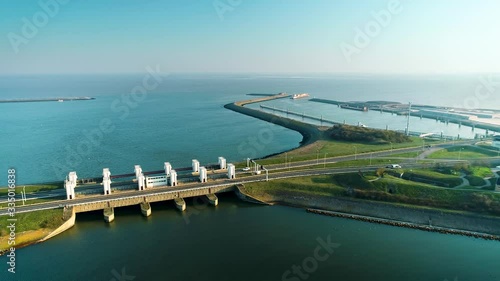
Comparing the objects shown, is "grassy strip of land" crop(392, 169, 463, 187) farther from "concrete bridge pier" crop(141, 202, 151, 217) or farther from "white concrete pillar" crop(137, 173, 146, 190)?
"white concrete pillar" crop(137, 173, 146, 190)

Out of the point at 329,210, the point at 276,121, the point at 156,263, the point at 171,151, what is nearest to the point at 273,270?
the point at 156,263

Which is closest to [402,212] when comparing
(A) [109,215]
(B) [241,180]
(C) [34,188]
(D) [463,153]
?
(B) [241,180]

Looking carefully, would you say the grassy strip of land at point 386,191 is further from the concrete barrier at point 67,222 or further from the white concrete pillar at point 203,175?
the concrete barrier at point 67,222

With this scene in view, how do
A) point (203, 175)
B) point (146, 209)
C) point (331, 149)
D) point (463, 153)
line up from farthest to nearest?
1. point (331, 149)
2. point (463, 153)
3. point (203, 175)
4. point (146, 209)

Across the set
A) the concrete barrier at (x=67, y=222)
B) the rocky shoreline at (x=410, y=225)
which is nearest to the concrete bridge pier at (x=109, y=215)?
the concrete barrier at (x=67, y=222)

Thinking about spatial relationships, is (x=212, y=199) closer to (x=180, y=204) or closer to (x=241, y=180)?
(x=180, y=204)

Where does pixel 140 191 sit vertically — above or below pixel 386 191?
below

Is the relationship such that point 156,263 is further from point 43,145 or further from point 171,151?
point 43,145
